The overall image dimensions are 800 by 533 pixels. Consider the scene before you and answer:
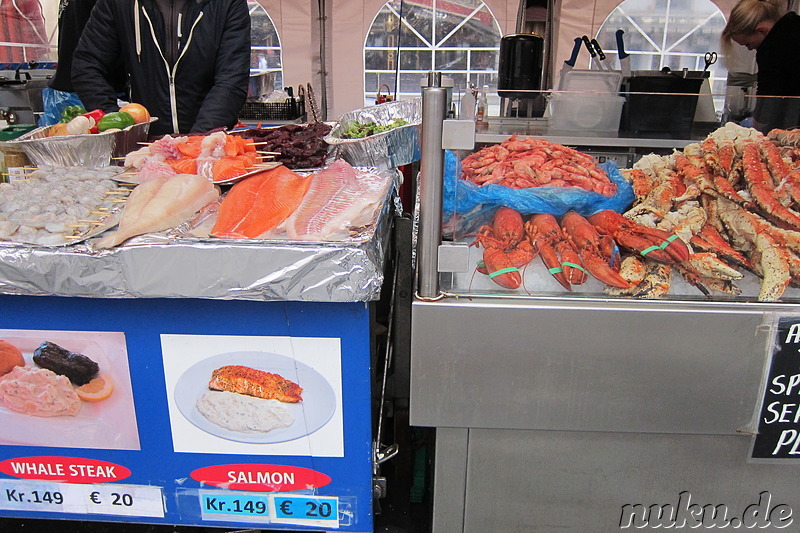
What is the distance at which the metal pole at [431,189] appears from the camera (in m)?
1.30

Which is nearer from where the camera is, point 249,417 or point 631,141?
point 249,417

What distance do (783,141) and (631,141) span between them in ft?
3.29

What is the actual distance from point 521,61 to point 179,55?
236 centimetres

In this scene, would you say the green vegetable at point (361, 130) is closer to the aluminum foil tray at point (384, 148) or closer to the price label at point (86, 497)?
the aluminum foil tray at point (384, 148)

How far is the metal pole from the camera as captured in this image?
130 cm

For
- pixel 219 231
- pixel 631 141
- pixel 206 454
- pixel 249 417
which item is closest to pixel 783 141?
pixel 631 141

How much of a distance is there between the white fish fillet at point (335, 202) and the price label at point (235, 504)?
0.81 metres

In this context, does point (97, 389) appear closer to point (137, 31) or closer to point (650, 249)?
point (650, 249)

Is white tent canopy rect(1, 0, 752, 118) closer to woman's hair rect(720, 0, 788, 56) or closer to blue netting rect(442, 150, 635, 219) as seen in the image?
woman's hair rect(720, 0, 788, 56)

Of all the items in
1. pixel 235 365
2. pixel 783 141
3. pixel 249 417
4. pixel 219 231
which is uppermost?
pixel 783 141

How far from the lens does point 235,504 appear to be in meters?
1.64

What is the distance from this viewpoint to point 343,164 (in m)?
1.91

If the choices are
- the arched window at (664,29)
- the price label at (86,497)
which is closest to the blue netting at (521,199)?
the price label at (86,497)

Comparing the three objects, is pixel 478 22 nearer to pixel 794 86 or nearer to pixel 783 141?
pixel 794 86
